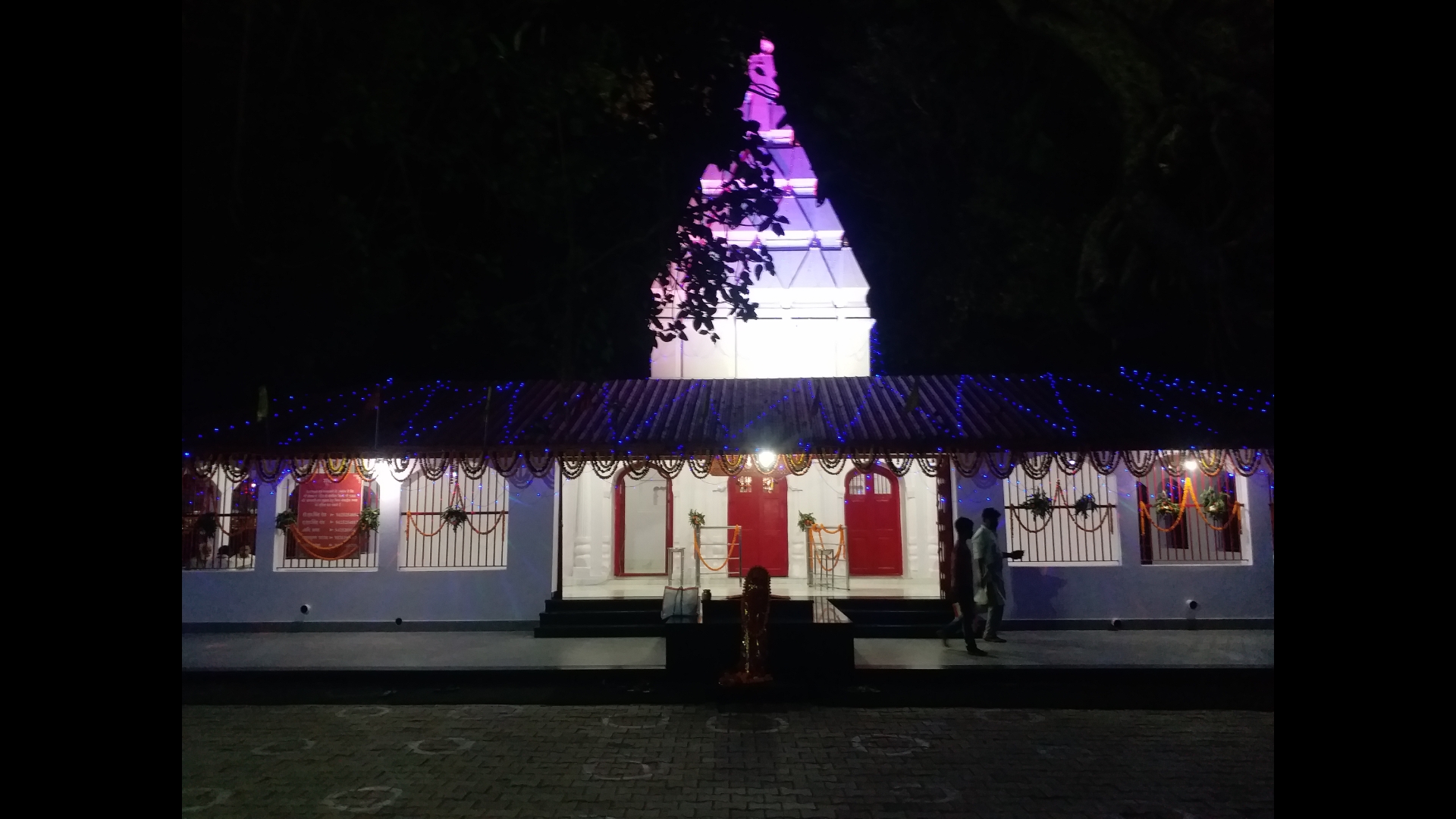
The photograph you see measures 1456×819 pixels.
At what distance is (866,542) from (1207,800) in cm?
896

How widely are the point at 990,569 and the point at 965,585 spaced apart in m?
0.55

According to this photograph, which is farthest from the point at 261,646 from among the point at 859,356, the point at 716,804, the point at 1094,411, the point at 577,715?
the point at 1094,411

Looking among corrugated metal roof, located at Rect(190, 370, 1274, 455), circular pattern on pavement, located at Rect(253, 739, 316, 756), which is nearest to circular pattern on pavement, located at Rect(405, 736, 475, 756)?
circular pattern on pavement, located at Rect(253, 739, 316, 756)

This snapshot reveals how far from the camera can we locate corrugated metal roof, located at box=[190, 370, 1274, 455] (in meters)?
10.7

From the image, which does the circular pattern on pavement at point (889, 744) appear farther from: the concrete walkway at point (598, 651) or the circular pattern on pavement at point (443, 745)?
the circular pattern on pavement at point (443, 745)

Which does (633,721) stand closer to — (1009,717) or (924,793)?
(924,793)

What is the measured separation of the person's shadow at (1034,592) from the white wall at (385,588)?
24.4 feet

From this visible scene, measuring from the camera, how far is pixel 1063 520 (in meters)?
12.1

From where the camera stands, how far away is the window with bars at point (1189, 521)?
11867 mm

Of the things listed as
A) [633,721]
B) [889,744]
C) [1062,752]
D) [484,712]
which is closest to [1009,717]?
[1062,752]

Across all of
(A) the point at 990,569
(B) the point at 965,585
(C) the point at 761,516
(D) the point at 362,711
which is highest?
(C) the point at 761,516

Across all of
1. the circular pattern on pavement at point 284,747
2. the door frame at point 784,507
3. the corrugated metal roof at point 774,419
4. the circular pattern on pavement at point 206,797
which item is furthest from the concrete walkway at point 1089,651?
A: the circular pattern on pavement at point 206,797

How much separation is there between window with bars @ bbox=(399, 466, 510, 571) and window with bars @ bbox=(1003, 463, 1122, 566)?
8277 mm

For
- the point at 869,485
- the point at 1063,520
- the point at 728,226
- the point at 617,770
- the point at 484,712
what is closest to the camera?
the point at 617,770
